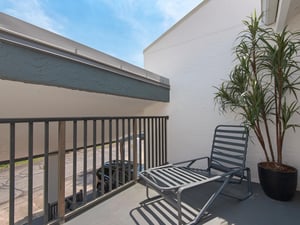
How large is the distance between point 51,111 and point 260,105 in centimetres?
282

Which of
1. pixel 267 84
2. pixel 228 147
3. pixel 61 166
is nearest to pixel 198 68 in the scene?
pixel 267 84

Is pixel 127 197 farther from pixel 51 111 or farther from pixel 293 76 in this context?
pixel 293 76

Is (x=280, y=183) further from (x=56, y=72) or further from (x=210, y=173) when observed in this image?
(x=56, y=72)

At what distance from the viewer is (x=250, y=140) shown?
2850mm

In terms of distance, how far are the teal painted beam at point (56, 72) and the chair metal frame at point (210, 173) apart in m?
1.19

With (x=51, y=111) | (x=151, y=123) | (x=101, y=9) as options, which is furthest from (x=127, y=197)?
(x=101, y=9)

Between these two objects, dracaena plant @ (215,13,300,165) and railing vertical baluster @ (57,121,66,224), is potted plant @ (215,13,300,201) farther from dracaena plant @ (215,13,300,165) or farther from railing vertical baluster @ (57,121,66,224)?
railing vertical baluster @ (57,121,66,224)

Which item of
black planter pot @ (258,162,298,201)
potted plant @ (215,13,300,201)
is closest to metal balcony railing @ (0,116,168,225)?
potted plant @ (215,13,300,201)

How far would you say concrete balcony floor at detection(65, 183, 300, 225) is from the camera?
1755 millimetres

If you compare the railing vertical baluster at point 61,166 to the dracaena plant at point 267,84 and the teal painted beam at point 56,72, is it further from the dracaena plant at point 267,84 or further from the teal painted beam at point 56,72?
the dracaena plant at point 267,84

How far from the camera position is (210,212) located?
6.31 ft

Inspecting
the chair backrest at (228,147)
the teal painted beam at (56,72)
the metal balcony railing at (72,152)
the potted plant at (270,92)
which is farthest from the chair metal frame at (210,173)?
the teal painted beam at (56,72)

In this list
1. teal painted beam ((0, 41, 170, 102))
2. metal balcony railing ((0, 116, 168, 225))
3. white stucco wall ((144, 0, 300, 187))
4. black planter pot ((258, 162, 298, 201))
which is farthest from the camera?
white stucco wall ((144, 0, 300, 187))

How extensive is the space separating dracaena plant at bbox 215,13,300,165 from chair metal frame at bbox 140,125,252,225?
0.32m
